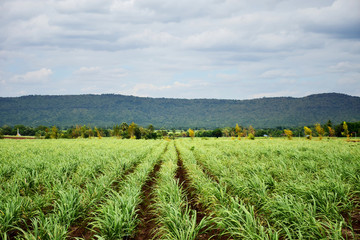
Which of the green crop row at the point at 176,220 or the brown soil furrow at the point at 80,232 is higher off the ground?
the green crop row at the point at 176,220

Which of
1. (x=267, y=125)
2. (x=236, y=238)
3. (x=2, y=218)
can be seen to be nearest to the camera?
(x=236, y=238)

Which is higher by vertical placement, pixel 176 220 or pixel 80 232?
pixel 176 220

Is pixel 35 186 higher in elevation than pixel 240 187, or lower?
lower

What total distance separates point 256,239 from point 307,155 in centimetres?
1182

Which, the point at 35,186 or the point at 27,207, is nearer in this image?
the point at 27,207

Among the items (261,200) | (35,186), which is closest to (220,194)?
(261,200)

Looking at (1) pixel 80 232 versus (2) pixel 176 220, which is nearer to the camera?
(2) pixel 176 220

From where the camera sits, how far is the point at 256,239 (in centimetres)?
352

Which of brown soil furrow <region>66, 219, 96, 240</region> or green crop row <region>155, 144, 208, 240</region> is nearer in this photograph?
green crop row <region>155, 144, 208, 240</region>

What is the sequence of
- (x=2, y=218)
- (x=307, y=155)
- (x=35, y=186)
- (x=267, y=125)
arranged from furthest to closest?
(x=267, y=125)
(x=307, y=155)
(x=35, y=186)
(x=2, y=218)

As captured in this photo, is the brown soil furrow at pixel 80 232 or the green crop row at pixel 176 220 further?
the brown soil furrow at pixel 80 232

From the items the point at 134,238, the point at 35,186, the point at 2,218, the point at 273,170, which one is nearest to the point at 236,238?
the point at 134,238

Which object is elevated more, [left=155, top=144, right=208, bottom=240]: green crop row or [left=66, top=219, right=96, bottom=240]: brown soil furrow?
[left=155, top=144, right=208, bottom=240]: green crop row

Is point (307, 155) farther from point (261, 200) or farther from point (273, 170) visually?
point (261, 200)
